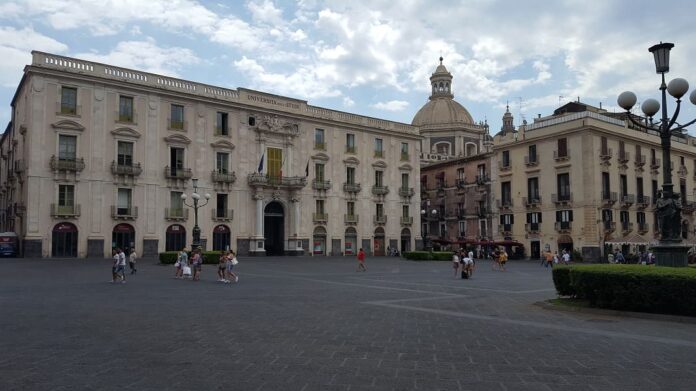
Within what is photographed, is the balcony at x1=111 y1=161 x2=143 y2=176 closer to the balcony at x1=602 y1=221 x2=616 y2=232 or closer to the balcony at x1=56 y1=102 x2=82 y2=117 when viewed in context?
the balcony at x1=56 y1=102 x2=82 y2=117

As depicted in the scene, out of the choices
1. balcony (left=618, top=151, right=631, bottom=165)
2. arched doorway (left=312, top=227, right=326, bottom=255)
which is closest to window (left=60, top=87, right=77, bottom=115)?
arched doorway (left=312, top=227, right=326, bottom=255)

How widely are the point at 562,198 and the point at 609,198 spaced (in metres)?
4.06

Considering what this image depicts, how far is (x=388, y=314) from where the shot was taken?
12.8 m

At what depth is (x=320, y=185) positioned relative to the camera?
54.4 metres

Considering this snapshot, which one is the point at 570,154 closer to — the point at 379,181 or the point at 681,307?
the point at 379,181

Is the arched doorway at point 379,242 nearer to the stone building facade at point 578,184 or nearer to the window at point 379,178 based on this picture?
the window at point 379,178

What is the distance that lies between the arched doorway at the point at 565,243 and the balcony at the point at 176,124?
116 feet

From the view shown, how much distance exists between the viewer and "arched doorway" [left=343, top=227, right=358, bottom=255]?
56.5 meters

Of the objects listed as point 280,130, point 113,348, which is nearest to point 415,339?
point 113,348

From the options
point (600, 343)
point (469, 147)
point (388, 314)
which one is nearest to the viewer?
point (600, 343)

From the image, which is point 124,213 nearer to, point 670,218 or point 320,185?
point 320,185

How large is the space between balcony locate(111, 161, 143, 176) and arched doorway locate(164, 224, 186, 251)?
5206 mm

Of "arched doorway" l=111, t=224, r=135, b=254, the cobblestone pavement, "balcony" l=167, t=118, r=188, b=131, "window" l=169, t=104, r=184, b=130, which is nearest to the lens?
the cobblestone pavement

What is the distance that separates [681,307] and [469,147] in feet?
275
